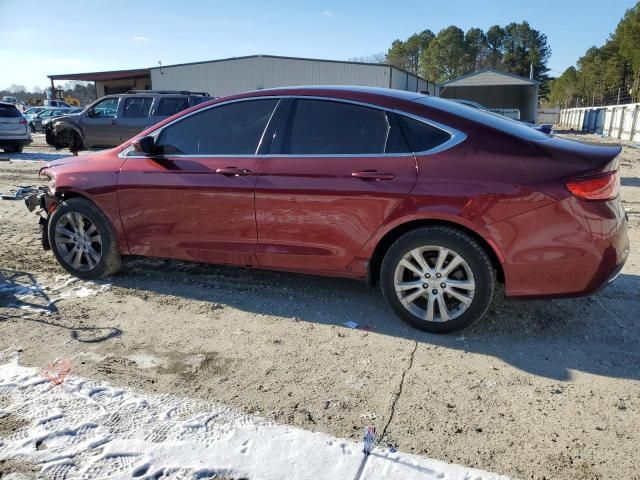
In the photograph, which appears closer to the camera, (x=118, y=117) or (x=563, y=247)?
(x=563, y=247)

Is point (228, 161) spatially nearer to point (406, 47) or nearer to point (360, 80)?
point (360, 80)

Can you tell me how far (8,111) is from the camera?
16016 mm

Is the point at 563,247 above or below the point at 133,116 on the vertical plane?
below

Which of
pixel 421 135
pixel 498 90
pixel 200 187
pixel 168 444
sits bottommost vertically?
pixel 168 444

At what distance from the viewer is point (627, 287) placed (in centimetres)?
450

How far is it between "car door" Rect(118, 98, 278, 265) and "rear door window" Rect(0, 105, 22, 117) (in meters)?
14.4

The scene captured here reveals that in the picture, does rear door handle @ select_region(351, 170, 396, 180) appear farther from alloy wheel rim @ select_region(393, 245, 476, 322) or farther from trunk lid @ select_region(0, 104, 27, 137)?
trunk lid @ select_region(0, 104, 27, 137)

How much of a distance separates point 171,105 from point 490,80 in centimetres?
3076

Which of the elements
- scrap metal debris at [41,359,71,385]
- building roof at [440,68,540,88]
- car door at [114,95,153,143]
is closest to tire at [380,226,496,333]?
scrap metal debris at [41,359,71,385]

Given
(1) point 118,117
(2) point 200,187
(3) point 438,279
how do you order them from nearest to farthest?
(3) point 438,279, (2) point 200,187, (1) point 118,117

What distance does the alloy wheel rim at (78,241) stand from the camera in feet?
15.6

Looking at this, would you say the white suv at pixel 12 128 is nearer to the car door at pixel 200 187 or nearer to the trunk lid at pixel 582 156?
the car door at pixel 200 187

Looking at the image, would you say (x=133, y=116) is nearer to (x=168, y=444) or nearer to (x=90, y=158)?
(x=90, y=158)

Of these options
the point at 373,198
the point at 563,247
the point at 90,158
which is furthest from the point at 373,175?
the point at 90,158
